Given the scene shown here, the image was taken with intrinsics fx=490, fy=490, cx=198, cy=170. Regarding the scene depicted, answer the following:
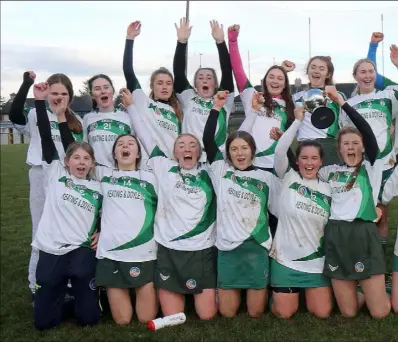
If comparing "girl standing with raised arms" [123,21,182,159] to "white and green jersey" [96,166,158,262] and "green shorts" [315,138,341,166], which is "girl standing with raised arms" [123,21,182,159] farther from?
"green shorts" [315,138,341,166]

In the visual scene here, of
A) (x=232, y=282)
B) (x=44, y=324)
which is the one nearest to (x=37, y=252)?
(x=44, y=324)

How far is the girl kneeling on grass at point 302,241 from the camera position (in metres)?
4.19

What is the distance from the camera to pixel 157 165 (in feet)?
15.0

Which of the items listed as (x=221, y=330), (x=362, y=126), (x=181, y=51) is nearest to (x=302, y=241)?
(x=221, y=330)

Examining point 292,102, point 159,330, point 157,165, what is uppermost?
point 292,102

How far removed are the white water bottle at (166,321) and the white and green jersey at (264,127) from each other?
1.61m

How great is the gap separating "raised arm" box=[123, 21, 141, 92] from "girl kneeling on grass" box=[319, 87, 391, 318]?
2.12 metres

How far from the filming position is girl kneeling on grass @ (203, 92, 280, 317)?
425 centimetres

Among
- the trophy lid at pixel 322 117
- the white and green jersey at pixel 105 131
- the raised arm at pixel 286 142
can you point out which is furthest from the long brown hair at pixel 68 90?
the trophy lid at pixel 322 117

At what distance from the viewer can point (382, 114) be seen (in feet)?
15.4

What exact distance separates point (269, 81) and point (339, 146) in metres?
1.04

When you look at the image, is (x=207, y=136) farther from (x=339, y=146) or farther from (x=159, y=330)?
(x=159, y=330)

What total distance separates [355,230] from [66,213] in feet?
8.13

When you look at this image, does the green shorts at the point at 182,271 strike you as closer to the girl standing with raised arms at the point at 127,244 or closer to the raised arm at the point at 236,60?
the girl standing with raised arms at the point at 127,244
